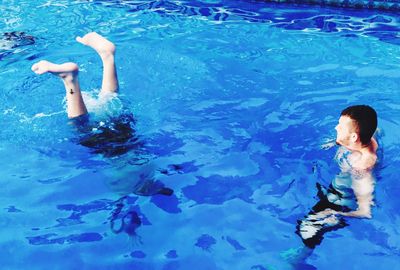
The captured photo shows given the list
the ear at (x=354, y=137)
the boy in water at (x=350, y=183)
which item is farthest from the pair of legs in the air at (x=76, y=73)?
the ear at (x=354, y=137)

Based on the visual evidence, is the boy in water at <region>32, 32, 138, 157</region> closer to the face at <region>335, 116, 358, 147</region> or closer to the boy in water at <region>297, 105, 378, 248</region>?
the boy in water at <region>297, 105, 378, 248</region>

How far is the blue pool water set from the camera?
3.30 meters

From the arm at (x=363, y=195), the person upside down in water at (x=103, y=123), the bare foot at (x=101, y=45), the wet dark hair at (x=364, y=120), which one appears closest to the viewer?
the wet dark hair at (x=364, y=120)

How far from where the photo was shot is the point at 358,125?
3.27 metres

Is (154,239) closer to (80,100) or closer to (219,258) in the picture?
(219,258)

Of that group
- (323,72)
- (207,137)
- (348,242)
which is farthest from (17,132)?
(323,72)

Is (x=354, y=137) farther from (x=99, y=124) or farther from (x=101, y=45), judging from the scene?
(x=101, y=45)

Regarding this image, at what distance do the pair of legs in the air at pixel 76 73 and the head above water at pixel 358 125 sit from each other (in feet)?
7.19

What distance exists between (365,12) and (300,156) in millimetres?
4669

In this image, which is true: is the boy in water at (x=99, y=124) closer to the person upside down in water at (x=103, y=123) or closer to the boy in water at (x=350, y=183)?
the person upside down in water at (x=103, y=123)

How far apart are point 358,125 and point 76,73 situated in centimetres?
232

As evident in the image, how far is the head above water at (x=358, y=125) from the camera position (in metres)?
3.26

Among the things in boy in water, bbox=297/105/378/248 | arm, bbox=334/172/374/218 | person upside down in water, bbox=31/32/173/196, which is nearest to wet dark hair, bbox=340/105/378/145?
boy in water, bbox=297/105/378/248

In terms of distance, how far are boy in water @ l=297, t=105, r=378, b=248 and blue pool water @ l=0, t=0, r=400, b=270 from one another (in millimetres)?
94
